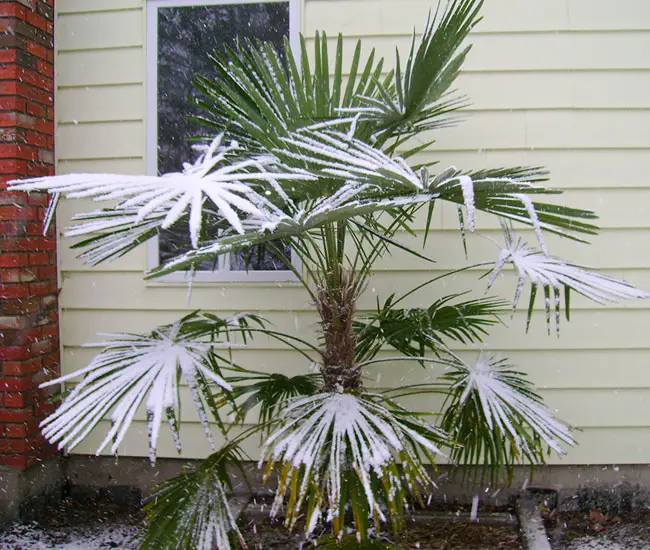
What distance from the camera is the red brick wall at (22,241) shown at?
9.38ft

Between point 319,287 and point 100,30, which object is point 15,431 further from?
point 100,30

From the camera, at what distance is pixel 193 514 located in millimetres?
1962

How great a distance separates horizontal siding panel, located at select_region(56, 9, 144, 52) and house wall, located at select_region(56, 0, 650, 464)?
0.03ft

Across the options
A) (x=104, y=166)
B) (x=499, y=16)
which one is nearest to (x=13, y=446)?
(x=104, y=166)

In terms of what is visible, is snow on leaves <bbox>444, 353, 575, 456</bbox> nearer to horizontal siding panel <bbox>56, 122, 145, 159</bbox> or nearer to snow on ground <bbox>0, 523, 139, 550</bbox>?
snow on ground <bbox>0, 523, 139, 550</bbox>

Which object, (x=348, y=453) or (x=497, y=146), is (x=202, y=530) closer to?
(x=348, y=453)

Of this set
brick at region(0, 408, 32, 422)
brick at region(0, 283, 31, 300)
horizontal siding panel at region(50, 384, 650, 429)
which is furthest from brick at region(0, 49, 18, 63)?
horizontal siding panel at region(50, 384, 650, 429)

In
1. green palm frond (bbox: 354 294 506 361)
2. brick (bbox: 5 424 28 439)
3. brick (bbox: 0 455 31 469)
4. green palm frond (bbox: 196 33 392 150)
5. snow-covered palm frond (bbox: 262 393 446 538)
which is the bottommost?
brick (bbox: 0 455 31 469)

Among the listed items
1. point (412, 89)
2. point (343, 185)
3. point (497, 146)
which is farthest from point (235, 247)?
point (497, 146)

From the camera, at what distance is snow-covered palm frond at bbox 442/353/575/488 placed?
2094 millimetres

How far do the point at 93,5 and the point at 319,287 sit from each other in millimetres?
2098

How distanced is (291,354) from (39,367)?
1.28 metres

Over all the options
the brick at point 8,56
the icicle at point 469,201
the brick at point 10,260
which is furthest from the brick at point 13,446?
the icicle at point 469,201

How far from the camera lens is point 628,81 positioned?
295 cm
